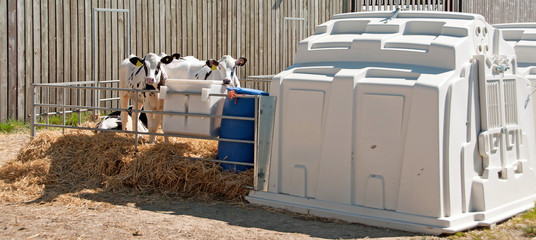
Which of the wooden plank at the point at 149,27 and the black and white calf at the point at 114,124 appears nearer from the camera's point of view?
the black and white calf at the point at 114,124

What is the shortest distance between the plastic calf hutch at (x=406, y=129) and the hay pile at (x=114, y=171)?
2.21 ft

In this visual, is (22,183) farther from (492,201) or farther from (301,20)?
(301,20)

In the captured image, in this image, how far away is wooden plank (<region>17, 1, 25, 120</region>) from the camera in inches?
493

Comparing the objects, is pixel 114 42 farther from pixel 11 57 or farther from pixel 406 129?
pixel 406 129

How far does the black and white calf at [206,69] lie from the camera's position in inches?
399

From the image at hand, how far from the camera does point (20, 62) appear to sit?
12.6 metres

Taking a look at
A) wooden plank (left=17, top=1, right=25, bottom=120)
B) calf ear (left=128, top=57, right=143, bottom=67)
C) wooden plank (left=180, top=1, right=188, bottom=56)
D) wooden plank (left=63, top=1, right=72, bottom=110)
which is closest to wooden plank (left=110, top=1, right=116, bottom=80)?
wooden plank (left=63, top=1, right=72, bottom=110)

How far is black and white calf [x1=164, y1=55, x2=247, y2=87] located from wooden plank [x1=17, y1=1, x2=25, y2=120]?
348 centimetres

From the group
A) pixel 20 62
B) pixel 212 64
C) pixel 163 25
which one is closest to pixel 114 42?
pixel 163 25

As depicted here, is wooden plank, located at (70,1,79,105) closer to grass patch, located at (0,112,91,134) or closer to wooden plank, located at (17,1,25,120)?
grass patch, located at (0,112,91,134)

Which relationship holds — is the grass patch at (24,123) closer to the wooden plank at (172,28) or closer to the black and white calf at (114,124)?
the black and white calf at (114,124)

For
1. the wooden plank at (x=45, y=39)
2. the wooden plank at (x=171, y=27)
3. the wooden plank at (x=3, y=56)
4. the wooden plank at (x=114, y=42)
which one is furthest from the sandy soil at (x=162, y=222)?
the wooden plank at (x=171, y=27)

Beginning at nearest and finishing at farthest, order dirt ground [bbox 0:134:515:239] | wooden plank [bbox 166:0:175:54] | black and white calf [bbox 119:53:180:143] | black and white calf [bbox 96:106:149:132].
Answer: dirt ground [bbox 0:134:515:239] < black and white calf [bbox 119:53:180:143] < black and white calf [bbox 96:106:149:132] < wooden plank [bbox 166:0:175:54]

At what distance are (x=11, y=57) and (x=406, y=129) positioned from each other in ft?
27.7
